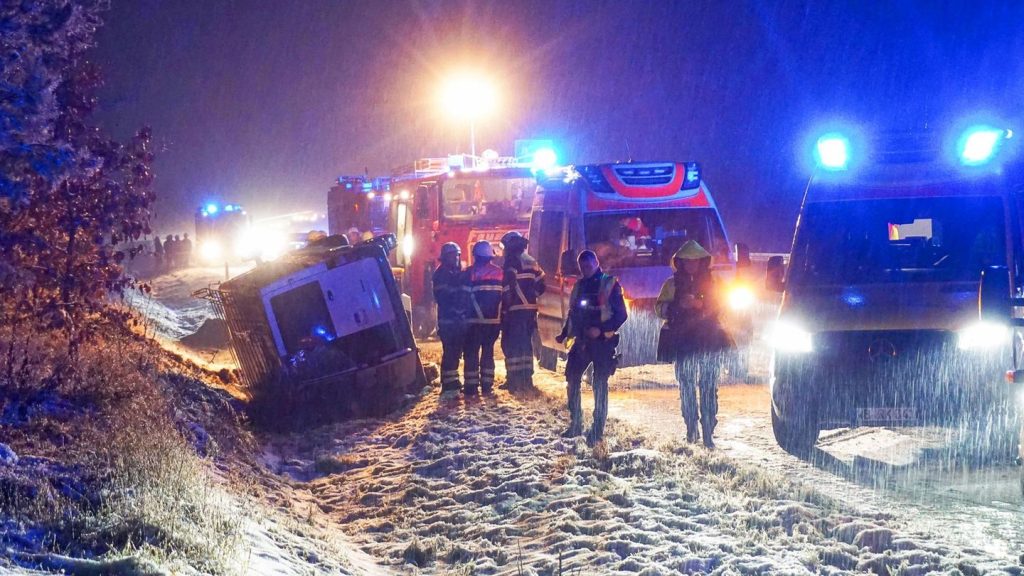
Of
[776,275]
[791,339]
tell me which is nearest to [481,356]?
[776,275]

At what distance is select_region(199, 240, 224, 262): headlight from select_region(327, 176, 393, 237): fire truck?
909 inches

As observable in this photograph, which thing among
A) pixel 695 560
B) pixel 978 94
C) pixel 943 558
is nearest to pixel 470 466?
pixel 695 560

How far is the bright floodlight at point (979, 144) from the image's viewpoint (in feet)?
28.5

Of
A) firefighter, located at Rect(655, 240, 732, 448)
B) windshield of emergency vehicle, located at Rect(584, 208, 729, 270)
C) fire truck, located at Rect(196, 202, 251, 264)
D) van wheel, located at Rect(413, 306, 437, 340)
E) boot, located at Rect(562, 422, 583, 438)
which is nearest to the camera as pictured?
firefighter, located at Rect(655, 240, 732, 448)

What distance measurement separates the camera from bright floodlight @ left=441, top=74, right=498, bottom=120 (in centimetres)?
3102

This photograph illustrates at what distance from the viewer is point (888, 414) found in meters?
Answer: 8.02

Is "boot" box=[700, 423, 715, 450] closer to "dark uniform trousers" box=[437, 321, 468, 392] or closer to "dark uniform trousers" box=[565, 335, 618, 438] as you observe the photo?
"dark uniform trousers" box=[565, 335, 618, 438]

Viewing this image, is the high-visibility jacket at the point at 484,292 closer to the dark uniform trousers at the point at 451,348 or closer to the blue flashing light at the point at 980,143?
the dark uniform trousers at the point at 451,348

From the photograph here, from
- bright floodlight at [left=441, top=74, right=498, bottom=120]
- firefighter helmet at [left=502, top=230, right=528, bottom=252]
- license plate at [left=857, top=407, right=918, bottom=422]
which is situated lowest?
license plate at [left=857, top=407, right=918, bottom=422]

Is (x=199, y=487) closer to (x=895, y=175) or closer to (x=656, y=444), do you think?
(x=656, y=444)

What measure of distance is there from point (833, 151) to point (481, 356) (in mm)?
4495

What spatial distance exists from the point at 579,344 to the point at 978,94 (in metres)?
36.3

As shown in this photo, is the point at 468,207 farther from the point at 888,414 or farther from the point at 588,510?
the point at 588,510

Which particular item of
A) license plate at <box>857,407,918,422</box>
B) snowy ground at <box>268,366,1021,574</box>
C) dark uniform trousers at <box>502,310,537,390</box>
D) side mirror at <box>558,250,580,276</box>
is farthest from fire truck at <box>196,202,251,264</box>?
license plate at <box>857,407,918,422</box>
